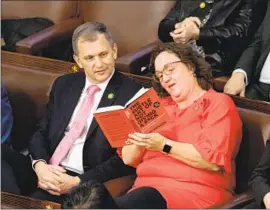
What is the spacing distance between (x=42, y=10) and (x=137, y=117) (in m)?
1.69

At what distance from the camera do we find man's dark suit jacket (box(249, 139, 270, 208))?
82.8 inches

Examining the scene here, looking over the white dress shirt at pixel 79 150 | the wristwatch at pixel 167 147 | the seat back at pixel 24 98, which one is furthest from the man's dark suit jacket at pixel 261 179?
the seat back at pixel 24 98

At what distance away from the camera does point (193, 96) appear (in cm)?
234

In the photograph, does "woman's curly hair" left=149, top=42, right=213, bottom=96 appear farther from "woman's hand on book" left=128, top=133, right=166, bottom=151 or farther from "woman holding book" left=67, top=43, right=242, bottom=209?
"woman's hand on book" left=128, top=133, right=166, bottom=151

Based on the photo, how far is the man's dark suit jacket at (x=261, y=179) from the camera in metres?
2.10

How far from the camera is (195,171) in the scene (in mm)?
2227

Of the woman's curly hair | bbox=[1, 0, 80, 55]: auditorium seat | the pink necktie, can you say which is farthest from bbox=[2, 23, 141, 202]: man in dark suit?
bbox=[1, 0, 80, 55]: auditorium seat

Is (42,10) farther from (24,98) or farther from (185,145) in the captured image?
(185,145)

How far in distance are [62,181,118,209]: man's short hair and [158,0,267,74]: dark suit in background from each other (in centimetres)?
114

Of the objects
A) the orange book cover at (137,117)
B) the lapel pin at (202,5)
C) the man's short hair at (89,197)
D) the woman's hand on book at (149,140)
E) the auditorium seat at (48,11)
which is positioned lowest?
the auditorium seat at (48,11)

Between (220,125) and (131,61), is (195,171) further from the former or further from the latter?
(131,61)

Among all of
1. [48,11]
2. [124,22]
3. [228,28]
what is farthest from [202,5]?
[48,11]

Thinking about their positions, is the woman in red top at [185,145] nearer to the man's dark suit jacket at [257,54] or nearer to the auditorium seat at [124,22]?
the man's dark suit jacket at [257,54]

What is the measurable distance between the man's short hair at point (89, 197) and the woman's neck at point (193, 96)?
0.54 metres
